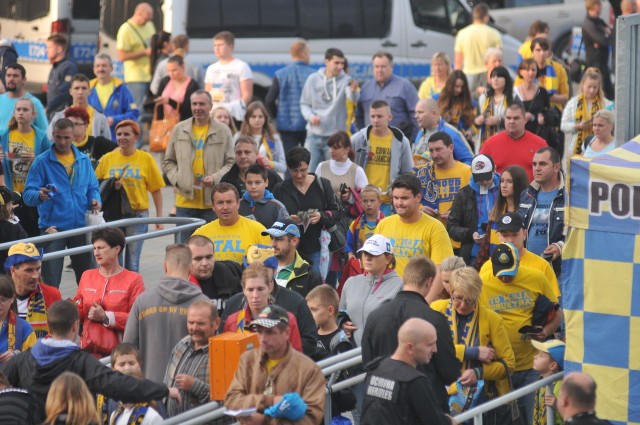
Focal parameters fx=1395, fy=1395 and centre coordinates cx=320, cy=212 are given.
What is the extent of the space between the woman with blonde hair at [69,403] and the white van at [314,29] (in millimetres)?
12478

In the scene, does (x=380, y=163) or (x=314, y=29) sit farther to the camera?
(x=314, y=29)

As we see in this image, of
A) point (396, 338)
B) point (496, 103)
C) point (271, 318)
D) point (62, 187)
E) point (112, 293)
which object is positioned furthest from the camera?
point (496, 103)

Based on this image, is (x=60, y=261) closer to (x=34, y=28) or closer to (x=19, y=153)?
(x=19, y=153)

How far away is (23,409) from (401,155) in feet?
22.2

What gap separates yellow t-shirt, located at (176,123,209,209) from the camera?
13.2 metres

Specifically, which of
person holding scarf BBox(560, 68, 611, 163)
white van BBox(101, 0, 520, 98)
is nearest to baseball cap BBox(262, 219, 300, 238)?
person holding scarf BBox(560, 68, 611, 163)

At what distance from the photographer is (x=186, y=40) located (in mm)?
17969

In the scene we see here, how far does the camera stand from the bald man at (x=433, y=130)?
1338 centimetres

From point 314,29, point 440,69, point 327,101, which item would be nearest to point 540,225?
point 327,101

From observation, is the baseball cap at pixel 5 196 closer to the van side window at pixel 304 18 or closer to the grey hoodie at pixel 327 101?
the grey hoodie at pixel 327 101

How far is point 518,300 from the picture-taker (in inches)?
373

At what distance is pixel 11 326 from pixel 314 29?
11760 millimetres

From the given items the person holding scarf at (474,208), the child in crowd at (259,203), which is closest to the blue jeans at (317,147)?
the child in crowd at (259,203)

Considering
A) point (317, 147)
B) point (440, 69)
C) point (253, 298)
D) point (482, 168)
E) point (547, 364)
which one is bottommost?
point (547, 364)
